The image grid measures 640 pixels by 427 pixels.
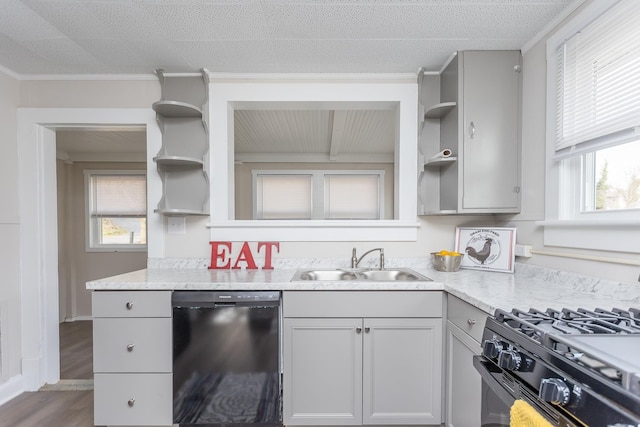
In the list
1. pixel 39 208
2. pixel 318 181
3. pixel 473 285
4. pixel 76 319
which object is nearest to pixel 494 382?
pixel 473 285

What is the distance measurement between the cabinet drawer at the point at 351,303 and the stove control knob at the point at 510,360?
0.78 m

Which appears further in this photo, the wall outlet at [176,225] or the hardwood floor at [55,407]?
the wall outlet at [176,225]

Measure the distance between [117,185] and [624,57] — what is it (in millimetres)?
5291

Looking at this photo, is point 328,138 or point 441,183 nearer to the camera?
point 441,183

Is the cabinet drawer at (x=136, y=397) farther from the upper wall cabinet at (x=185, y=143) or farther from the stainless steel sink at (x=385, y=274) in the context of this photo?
the stainless steel sink at (x=385, y=274)

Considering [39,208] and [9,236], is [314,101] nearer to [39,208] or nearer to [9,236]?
[39,208]

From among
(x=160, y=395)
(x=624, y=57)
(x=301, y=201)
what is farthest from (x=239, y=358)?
(x=301, y=201)

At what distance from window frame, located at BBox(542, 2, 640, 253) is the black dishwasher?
1.57 meters

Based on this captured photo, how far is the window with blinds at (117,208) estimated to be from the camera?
14.0 feet

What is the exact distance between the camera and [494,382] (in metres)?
0.91

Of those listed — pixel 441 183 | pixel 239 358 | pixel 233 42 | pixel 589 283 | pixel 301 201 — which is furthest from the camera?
pixel 301 201

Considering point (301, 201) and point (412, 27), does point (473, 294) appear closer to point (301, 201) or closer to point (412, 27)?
point (412, 27)

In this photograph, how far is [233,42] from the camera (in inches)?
71.1

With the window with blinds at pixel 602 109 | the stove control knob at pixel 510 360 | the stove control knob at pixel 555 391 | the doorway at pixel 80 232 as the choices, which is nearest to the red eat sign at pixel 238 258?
the stove control knob at pixel 510 360
